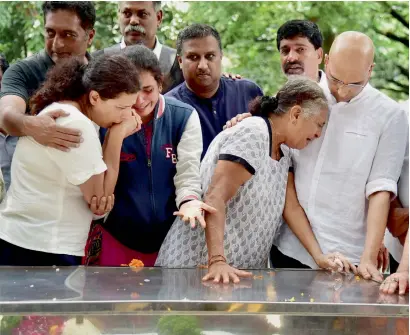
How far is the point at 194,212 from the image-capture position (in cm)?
329

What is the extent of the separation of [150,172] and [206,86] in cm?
94

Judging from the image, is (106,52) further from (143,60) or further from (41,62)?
(41,62)

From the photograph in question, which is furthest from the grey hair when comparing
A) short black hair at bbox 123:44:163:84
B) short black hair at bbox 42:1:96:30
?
short black hair at bbox 42:1:96:30

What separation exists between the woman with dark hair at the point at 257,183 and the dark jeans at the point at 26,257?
0.54 meters

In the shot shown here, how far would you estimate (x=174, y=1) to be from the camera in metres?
9.93

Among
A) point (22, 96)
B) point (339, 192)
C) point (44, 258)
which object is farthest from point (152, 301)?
point (22, 96)

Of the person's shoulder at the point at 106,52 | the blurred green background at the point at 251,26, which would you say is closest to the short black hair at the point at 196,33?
the person's shoulder at the point at 106,52

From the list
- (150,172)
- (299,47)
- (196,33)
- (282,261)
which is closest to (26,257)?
(150,172)

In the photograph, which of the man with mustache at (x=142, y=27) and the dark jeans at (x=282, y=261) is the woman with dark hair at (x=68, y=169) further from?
the man with mustache at (x=142, y=27)

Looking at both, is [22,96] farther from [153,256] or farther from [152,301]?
[152,301]

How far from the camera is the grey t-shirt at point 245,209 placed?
3.41 m

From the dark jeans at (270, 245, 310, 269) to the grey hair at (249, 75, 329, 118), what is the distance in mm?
748

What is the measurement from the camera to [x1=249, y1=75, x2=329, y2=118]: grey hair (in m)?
3.53

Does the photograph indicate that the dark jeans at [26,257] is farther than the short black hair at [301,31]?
No
